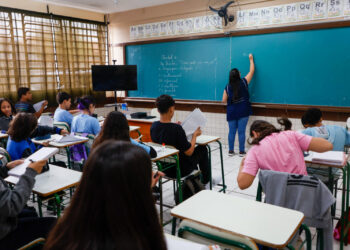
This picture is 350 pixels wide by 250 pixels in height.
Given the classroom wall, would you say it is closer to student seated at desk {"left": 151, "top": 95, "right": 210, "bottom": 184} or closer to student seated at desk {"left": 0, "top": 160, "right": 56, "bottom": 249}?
student seated at desk {"left": 151, "top": 95, "right": 210, "bottom": 184}

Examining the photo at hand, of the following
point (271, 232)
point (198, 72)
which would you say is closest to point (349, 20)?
Answer: point (198, 72)

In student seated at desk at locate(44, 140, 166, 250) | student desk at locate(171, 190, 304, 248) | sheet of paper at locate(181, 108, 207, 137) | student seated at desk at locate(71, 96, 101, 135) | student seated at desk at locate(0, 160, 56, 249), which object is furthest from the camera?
student seated at desk at locate(71, 96, 101, 135)

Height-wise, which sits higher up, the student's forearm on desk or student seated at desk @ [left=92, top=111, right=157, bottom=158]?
student seated at desk @ [left=92, top=111, right=157, bottom=158]

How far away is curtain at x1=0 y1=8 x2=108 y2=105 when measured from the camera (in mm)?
5090

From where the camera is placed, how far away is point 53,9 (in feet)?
19.0

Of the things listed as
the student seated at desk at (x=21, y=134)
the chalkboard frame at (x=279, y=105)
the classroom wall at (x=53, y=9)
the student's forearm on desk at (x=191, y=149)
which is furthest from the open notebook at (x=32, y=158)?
the classroom wall at (x=53, y=9)

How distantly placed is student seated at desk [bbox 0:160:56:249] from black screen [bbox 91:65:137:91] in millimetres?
4133

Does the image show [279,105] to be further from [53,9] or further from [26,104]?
[53,9]

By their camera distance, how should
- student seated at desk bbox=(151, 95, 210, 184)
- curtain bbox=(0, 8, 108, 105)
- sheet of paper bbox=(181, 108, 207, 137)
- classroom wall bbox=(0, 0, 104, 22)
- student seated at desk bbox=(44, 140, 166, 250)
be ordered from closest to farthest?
student seated at desk bbox=(44, 140, 166, 250), student seated at desk bbox=(151, 95, 210, 184), sheet of paper bbox=(181, 108, 207, 137), curtain bbox=(0, 8, 108, 105), classroom wall bbox=(0, 0, 104, 22)

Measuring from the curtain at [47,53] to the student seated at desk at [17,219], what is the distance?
417 centimetres

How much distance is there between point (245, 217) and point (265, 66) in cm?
384

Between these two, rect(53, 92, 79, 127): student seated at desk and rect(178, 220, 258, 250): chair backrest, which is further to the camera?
rect(53, 92, 79, 127): student seated at desk

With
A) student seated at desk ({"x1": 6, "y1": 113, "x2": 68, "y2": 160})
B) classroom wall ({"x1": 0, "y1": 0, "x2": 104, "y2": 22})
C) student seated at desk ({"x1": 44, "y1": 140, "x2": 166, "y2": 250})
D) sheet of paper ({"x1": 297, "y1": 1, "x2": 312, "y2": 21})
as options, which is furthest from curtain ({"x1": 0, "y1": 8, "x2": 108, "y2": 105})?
student seated at desk ({"x1": 44, "y1": 140, "x2": 166, "y2": 250})

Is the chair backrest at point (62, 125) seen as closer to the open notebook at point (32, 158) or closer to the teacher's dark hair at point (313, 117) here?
the open notebook at point (32, 158)
